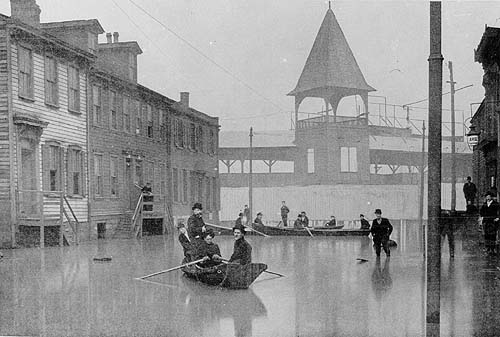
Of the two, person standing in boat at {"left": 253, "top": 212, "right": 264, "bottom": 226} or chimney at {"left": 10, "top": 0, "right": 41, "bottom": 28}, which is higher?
chimney at {"left": 10, "top": 0, "right": 41, "bottom": 28}

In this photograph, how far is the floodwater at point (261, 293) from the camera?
25.4 feet

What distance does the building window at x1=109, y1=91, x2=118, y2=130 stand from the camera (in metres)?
11.5

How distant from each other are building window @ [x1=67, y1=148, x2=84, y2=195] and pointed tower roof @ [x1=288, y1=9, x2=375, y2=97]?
13.7 ft

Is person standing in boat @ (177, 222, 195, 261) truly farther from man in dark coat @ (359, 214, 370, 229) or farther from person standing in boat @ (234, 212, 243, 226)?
man in dark coat @ (359, 214, 370, 229)

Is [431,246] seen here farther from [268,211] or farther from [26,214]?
[26,214]

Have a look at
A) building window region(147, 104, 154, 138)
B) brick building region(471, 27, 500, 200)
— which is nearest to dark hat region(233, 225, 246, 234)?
building window region(147, 104, 154, 138)

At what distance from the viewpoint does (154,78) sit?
35.4 feet

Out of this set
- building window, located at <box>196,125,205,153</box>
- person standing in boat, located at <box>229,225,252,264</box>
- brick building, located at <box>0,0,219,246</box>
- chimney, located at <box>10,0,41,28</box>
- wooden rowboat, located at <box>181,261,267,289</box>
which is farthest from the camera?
chimney, located at <box>10,0,41,28</box>

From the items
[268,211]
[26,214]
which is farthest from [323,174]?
[26,214]

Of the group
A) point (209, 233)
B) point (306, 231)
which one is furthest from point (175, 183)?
point (306, 231)

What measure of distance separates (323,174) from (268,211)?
1.14 meters

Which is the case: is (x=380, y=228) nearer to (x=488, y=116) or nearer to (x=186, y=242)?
(x=186, y=242)

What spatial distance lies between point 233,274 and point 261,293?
599 millimetres

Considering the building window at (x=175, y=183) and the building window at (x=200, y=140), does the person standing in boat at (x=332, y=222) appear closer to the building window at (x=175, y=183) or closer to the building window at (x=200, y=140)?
the building window at (x=200, y=140)
